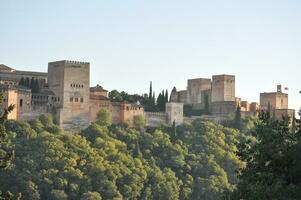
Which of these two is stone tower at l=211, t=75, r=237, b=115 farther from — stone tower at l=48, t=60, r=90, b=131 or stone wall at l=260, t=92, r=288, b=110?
stone tower at l=48, t=60, r=90, b=131

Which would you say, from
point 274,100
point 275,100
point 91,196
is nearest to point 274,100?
point 274,100

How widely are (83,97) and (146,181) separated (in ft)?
35.9

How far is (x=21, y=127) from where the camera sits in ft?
231

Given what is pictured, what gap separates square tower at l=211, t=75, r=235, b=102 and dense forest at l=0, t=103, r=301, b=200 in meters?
7.66

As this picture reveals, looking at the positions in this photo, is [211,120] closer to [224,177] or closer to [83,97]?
[224,177]

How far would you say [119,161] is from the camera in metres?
72.0

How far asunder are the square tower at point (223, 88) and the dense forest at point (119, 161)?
7657 mm

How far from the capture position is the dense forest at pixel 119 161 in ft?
212

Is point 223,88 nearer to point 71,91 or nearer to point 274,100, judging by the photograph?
point 274,100

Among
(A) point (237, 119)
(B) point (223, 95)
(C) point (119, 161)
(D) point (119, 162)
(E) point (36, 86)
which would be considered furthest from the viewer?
(B) point (223, 95)

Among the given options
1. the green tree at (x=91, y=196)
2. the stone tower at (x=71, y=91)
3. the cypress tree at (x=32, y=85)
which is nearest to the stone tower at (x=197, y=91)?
the stone tower at (x=71, y=91)

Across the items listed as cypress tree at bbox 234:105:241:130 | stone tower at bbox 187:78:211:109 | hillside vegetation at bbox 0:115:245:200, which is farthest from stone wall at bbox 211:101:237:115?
hillside vegetation at bbox 0:115:245:200

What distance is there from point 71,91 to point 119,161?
862 cm

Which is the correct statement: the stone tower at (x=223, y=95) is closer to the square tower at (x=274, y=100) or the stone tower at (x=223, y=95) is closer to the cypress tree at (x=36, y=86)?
the square tower at (x=274, y=100)
